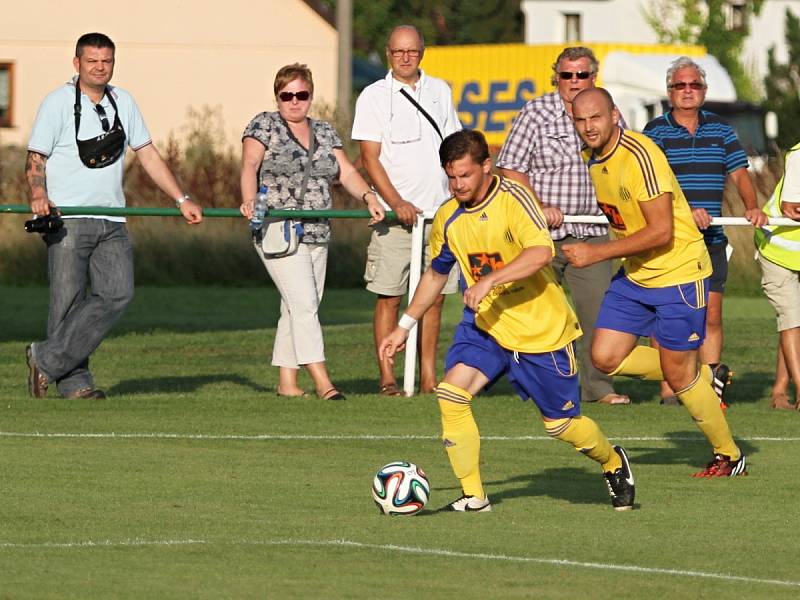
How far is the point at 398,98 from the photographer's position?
14148mm

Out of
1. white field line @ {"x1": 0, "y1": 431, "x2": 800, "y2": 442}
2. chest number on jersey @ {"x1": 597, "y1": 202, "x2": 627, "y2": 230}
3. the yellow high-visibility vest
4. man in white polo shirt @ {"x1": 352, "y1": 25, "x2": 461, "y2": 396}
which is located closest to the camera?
chest number on jersey @ {"x1": 597, "y1": 202, "x2": 627, "y2": 230}

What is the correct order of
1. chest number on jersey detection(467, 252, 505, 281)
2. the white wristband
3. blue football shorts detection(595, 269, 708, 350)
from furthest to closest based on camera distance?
blue football shorts detection(595, 269, 708, 350), the white wristband, chest number on jersey detection(467, 252, 505, 281)

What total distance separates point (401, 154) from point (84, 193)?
2.22 metres

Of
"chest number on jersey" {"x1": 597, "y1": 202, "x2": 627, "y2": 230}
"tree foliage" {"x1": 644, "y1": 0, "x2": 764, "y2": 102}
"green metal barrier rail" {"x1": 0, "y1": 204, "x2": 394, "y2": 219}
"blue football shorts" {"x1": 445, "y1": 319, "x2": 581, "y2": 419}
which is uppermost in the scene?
"tree foliage" {"x1": 644, "y1": 0, "x2": 764, "y2": 102}

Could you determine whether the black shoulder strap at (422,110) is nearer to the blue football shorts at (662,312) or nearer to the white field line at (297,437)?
the white field line at (297,437)

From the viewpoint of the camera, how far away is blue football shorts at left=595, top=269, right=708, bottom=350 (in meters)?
10.5

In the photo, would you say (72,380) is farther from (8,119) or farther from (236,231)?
(8,119)

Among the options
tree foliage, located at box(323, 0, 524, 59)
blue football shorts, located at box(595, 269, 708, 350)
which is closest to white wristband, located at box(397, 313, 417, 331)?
blue football shorts, located at box(595, 269, 708, 350)

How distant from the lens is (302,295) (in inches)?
543

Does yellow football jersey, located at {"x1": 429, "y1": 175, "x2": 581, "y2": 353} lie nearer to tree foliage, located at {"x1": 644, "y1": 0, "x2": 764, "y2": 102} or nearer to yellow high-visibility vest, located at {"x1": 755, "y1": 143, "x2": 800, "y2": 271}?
yellow high-visibility vest, located at {"x1": 755, "y1": 143, "x2": 800, "y2": 271}

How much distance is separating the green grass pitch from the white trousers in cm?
40

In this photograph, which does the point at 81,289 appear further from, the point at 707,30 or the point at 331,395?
the point at 707,30

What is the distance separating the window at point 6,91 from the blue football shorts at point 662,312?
37.4 meters

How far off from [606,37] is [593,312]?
2274 inches
